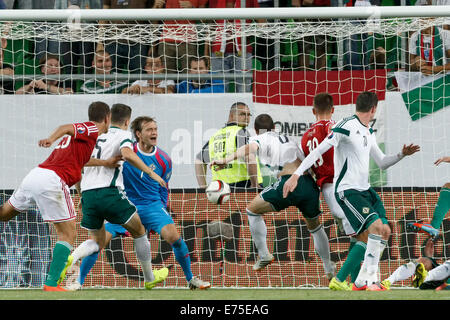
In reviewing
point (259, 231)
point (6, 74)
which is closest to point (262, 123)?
point (259, 231)

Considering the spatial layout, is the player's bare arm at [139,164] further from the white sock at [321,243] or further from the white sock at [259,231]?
the white sock at [321,243]

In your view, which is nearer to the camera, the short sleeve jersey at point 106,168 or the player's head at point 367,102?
the player's head at point 367,102

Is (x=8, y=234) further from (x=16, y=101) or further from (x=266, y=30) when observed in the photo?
(x=266, y=30)

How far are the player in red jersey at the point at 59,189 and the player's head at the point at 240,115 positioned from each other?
2.25 metres

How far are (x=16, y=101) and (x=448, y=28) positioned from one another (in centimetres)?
551

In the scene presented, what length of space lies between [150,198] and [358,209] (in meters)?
2.37

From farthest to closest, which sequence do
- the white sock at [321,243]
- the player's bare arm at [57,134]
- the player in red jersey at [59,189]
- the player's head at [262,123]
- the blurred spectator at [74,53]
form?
the blurred spectator at [74,53] → the player's head at [262,123] → the white sock at [321,243] → the player in red jersey at [59,189] → the player's bare arm at [57,134]

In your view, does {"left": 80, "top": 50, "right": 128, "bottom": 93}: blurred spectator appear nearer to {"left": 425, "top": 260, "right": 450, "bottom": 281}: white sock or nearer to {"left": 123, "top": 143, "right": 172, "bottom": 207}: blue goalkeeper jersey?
{"left": 123, "top": 143, "right": 172, "bottom": 207}: blue goalkeeper jersey

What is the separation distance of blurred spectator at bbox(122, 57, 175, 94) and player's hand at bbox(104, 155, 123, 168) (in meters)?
2.07

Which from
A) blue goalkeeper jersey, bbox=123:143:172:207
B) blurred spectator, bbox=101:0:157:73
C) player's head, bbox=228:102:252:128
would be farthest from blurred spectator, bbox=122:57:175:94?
blue goalkeeper jersey, bbox=123:143:172:207

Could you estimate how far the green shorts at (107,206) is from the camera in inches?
353

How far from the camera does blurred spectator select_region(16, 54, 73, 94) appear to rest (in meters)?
11.1

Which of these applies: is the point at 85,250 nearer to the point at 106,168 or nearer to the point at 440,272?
the point at 106,168

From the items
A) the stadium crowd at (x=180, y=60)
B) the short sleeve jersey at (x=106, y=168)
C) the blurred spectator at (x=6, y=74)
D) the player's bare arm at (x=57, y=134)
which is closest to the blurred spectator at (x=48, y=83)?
the stadium crowd at (x=180, y=60)
